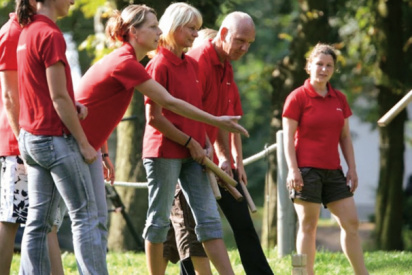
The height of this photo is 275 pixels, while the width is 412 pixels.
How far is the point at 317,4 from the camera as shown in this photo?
1350 cm

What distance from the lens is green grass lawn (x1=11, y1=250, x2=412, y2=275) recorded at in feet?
25.6

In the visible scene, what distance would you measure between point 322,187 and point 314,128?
43cm

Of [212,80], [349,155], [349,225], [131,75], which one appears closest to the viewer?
[131,75]

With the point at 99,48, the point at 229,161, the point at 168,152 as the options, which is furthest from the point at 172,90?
the point at 99,48

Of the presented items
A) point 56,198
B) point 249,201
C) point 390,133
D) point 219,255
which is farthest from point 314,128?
point 390,133

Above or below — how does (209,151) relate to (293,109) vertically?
below

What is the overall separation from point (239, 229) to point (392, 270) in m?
1.89

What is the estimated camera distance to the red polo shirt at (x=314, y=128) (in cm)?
682

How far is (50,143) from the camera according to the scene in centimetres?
500

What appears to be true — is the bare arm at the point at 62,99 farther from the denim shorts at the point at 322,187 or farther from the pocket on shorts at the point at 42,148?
the denim shorts at the point at 322,187

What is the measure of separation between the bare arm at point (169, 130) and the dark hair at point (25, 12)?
39.9 inches

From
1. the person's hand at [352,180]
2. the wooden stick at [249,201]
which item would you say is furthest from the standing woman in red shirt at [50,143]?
the person's hand at [352,180]

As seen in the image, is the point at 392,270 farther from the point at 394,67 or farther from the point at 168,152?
the point at 394,67

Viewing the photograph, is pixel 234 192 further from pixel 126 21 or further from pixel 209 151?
pixel 126 21
